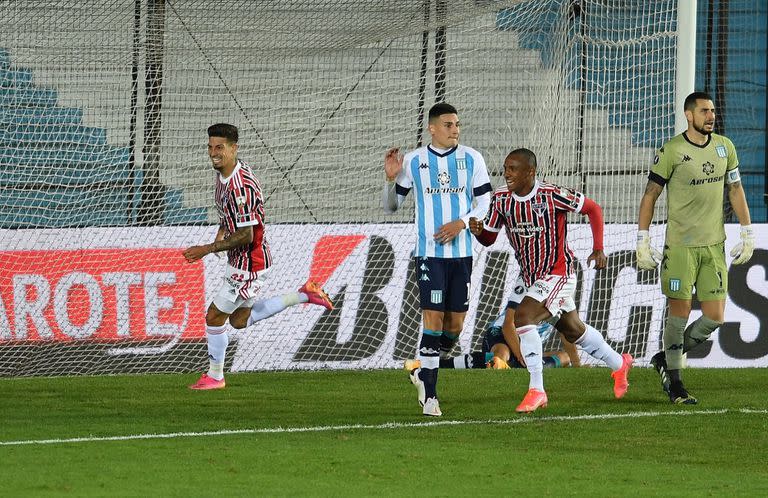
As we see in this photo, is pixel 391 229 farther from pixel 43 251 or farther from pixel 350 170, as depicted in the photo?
pixel 43 251

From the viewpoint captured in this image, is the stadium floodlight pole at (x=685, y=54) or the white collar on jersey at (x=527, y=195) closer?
the white collar on jersey at (x=527, y=195)

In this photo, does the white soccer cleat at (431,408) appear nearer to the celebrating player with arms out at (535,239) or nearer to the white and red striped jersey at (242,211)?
the celebrating player with arms out at (535,239)

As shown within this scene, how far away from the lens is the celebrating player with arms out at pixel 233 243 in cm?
1088

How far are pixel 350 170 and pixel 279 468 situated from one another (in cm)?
842

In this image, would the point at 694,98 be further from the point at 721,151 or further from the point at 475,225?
the point at 475,225

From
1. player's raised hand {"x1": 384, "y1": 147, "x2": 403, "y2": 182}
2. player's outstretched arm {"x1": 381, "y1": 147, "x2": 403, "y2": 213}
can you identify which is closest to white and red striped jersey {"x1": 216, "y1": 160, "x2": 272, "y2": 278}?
player's outstretched arm {"x1": 381, "y1": 147, "x2": 403, "y2": 213}

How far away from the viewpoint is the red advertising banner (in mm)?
13375

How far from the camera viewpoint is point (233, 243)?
1076cm

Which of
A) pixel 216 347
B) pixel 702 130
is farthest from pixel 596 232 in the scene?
pixel 216 347

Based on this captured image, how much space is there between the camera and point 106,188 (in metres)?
14.3

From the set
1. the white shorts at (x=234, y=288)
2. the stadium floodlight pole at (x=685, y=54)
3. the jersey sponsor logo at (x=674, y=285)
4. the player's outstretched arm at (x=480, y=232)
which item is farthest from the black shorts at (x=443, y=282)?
the stadium floodlight pole at (x=685, y=54)

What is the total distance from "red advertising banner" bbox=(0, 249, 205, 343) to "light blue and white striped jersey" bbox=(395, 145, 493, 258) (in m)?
4.63

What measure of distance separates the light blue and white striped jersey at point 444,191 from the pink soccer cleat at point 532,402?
3.50 ft

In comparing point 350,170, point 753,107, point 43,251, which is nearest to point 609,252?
point 350,170
